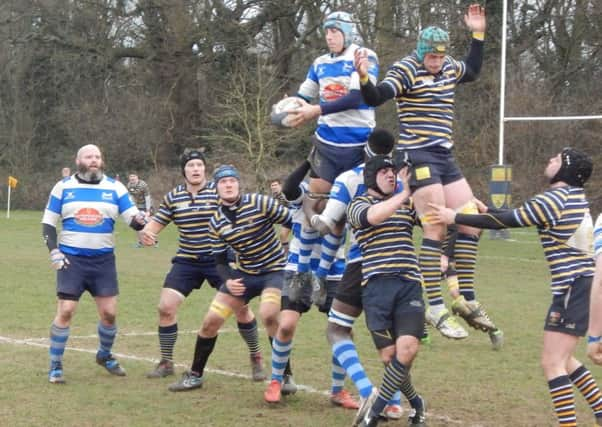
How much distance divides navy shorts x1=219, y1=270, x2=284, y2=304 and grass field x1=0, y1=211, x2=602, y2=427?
876 mm

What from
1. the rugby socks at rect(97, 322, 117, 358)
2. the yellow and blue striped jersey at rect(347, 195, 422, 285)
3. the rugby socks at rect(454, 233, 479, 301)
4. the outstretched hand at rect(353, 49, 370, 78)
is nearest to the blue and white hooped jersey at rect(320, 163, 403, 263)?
the yellow and blue striped jersey at rect(347, 195, 422, 285)

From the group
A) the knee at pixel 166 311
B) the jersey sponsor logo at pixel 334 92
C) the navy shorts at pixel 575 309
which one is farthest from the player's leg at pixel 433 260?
the knee at pixel 166 311

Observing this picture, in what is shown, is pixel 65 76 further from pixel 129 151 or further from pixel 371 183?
pixel 371 183

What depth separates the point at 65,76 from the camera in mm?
42656

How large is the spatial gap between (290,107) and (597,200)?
17906mm

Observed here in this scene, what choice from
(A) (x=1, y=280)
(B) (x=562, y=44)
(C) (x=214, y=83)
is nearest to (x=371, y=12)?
(B) (x=562, y=44)

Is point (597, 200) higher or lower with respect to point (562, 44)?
lower

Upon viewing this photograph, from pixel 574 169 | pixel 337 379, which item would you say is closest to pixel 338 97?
pixel 574 169

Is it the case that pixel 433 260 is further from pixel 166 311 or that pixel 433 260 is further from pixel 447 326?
pixel 166 311

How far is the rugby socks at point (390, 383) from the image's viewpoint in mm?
6996

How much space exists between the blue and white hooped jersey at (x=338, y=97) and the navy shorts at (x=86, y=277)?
253 centimetres

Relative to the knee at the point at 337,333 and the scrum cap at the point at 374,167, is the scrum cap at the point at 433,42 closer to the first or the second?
the scrum cap at the point at 374,167

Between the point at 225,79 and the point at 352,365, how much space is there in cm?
3214

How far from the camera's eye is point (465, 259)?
9.45 m
